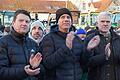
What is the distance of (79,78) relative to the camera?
4.98m

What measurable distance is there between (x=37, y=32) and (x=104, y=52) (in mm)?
1586

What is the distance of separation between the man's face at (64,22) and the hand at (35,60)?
0.67 m

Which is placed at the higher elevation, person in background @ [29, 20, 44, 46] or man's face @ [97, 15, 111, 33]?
man's face @ [97, 15, 111, 33]

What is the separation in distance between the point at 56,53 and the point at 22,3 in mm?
58542

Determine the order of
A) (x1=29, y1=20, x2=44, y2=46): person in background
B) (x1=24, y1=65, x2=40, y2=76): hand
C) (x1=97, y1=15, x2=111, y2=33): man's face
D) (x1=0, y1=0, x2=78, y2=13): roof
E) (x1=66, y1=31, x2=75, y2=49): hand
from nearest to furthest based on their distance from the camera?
(x1=24, y1=65, x2=40, y2=76): hand → (x1=66, y1=31, x2=75, y2=49): hand → (x1=97, y1=15, x2=111, y2=33): man's face → (x1=29, y1=20, x2=44, y2=46): person in background → (x1=0, y1=0, x2=78, y2=13): roof

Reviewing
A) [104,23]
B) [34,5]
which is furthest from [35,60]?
[34,5]

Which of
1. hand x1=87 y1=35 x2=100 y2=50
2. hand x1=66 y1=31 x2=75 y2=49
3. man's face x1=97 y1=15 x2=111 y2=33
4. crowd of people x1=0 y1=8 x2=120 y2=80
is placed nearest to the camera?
crowd of people x1=0 y1=8 x2=120 y2=80

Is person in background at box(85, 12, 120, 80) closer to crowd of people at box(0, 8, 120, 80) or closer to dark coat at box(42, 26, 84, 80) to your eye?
crowd of people at box(0, 8, 120, 80)

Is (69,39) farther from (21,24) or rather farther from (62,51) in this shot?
(21,24)

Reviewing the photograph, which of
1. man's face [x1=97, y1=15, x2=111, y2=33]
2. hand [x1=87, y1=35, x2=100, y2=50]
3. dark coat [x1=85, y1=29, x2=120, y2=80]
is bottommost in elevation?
dark coat [x1=85, y1=29, x2=120, y2=80]

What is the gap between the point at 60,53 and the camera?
472 cm

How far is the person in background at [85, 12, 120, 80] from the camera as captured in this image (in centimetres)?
518

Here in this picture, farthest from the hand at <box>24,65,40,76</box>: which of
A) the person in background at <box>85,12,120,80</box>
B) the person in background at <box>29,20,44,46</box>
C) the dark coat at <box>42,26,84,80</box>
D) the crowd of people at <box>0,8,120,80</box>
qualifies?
the person in background at <box>29,20,44,46</box>

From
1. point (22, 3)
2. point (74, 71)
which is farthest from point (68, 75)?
point (22, 3)
